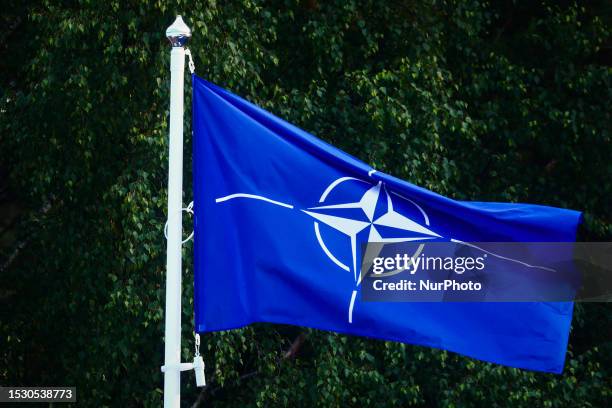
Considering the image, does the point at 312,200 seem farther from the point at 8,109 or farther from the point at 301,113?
the point at 8,109

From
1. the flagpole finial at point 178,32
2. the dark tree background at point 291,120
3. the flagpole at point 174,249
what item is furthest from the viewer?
the dark tree background at point 291,120

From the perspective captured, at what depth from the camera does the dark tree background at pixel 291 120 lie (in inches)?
360

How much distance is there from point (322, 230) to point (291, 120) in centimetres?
423

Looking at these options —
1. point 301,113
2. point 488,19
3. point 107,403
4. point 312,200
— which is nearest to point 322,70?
point 301,113

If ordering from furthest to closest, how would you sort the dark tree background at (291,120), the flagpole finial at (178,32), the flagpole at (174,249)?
the dark tree background at (291,120) → the flagpole finial at (178,32) → the flagpole at (174,249)

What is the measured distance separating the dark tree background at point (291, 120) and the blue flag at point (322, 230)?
3392 millimetres

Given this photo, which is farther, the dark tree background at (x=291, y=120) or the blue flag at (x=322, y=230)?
the dark tree background at (x=291, y=120)

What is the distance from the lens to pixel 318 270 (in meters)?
5.52

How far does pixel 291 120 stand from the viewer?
9711 millimetres

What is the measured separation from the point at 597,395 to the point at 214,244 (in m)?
6.04

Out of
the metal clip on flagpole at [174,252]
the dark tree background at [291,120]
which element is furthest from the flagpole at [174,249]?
the dark tree background at [291,120]

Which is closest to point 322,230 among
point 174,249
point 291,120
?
point 174,249

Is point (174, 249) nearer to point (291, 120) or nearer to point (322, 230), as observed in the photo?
point (322, 230)

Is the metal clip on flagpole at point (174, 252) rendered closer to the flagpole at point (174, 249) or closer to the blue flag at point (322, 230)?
the flagpole at point (174, 249)
